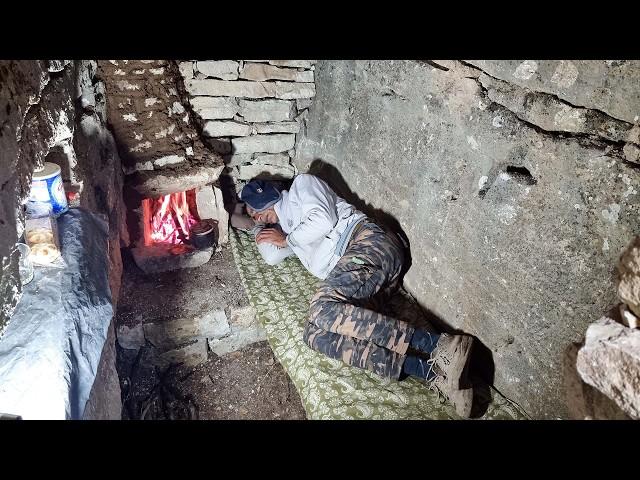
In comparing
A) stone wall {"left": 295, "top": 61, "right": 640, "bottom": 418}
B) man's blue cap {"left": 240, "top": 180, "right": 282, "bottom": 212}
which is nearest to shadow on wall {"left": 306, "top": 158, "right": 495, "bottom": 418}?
stone wall {"left": 295, "top": 61, "right": 640, "bottom": 418}

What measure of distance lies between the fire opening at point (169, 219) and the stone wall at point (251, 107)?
886 mm

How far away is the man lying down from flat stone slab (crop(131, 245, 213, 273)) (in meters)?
0.72

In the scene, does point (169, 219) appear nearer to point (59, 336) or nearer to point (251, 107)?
point (251, 107)

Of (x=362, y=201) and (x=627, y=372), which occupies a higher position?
(x=627, y=372)

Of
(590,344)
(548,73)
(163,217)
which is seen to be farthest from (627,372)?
(163,217)

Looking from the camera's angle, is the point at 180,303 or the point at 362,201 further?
the point at 362,201

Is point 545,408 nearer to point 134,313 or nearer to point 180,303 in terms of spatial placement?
point 180,303

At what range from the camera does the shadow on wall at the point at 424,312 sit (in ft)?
10.4

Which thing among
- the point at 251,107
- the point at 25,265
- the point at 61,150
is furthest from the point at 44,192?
the point at 251,107

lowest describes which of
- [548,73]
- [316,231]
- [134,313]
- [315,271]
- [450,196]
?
[134,313]

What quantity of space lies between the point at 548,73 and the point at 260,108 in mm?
3492

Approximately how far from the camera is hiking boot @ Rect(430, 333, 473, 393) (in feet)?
9.80

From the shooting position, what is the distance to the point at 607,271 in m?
2.31

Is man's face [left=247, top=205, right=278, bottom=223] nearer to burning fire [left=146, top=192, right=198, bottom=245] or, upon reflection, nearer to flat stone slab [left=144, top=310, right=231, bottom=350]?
burning fire [left=146, top=192, right=198, bottom=245]
